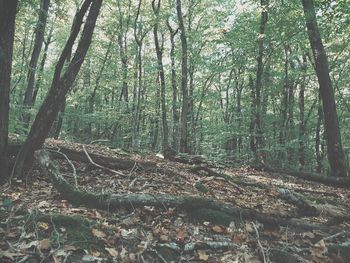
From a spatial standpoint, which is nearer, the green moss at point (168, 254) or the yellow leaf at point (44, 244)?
the yellow leaf at point (44, 244)

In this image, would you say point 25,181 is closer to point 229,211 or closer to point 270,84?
point 229,211

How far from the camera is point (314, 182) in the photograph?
406 inches

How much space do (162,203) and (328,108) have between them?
737 centimetres

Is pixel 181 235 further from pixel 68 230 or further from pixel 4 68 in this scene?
pixel 4 68

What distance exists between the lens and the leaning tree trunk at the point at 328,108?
10.1 m

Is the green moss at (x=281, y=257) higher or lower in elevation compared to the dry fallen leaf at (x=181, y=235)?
lower

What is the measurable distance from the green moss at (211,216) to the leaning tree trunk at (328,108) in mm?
6520

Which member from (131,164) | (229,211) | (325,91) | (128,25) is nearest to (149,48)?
(128,25)

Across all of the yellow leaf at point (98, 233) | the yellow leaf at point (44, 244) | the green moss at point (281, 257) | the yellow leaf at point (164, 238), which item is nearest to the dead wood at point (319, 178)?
the green moss at point (281, 257)

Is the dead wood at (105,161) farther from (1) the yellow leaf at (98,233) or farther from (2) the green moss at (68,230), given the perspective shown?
(1) the yellow leaf at (98,233)

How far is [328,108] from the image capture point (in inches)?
407

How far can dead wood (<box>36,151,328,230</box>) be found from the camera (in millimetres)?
4773

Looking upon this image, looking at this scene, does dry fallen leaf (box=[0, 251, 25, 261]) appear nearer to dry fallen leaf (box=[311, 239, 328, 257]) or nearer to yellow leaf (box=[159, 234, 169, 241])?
yellow leaf (box=[159, 234, 169, 241])

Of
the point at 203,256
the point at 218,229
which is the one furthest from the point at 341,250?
the point at 203,256
